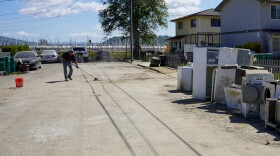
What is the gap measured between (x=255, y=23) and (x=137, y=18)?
19.2 m

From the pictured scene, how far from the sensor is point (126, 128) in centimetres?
826

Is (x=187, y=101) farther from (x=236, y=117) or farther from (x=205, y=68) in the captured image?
(x=236, y=117)

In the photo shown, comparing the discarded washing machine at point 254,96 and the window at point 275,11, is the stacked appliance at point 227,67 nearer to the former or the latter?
the discarded washing machine at point 254,96

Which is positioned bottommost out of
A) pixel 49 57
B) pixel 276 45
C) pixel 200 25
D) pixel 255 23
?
pixel 49 57

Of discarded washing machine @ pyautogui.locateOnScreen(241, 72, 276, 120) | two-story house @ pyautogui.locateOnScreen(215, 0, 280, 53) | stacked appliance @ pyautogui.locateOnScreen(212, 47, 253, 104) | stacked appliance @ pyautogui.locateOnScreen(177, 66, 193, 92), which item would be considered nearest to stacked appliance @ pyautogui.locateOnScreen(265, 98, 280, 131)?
discarded washing machine @ pyautogui.locateOnScreen(241, 72, 276, 120)

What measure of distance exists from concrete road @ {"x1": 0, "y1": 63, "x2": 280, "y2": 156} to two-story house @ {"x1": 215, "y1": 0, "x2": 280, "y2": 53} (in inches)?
923

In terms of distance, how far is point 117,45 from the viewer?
7962 cm

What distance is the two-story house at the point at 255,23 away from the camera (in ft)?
113

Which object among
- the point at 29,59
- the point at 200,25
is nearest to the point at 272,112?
the point at 29,59

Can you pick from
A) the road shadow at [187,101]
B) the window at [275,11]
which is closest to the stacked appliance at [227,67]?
the road shadow at [187,101]

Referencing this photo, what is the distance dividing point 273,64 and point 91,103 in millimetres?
10457

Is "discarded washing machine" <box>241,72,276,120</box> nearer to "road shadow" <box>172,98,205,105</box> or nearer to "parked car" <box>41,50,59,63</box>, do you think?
"road shadow" <box>172,98,205,105</box>

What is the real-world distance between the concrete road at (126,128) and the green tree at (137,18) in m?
39.0

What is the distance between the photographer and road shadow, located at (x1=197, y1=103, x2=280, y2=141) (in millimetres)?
7913
